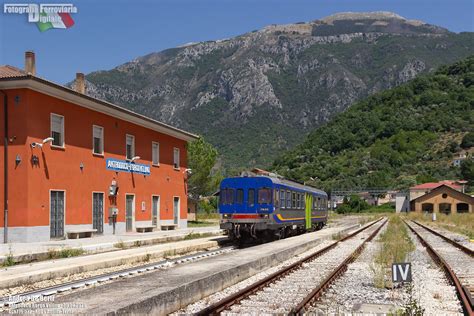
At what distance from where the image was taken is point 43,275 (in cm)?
1265

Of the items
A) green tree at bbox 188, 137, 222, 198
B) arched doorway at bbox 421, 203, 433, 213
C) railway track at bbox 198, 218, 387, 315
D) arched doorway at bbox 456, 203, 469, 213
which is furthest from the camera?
arched doorway at bbox 421, 203, 433, 213

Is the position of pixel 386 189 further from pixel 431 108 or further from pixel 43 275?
pixel 43 275

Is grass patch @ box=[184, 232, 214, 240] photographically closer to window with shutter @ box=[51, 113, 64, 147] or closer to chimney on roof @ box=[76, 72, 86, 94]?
window with shutter @ box=[51, 113, 64, 147]

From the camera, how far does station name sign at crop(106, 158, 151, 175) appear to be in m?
27.3

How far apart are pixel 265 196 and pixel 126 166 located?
9.74 m

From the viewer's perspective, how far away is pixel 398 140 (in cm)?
12444

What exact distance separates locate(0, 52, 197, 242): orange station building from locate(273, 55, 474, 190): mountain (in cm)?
8513

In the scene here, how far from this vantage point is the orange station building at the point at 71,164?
69.9ft

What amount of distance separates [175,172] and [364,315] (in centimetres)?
2759

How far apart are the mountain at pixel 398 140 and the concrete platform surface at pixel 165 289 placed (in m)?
101

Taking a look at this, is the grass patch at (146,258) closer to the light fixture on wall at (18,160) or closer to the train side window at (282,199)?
the light fixture on wall at (18,160)

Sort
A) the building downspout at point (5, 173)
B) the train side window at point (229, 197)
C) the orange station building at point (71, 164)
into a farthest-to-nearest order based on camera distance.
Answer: the train side window at point (229, 197), the orange station building at point (71, 164), the building downspout at point (5, 173)

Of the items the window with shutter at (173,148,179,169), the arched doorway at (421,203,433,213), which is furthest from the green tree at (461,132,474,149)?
the window with shutter at (173,148,179,169)

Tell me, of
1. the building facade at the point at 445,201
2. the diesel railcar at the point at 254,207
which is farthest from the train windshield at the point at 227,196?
the building facade at the point at 445,201
